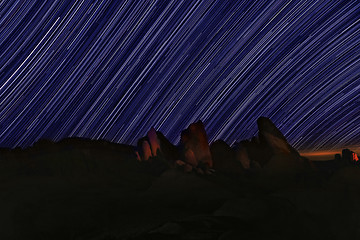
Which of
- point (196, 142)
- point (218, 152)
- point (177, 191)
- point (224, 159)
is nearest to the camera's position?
point (177, 191)

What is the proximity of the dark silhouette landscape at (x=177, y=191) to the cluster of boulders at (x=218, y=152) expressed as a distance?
0.08m

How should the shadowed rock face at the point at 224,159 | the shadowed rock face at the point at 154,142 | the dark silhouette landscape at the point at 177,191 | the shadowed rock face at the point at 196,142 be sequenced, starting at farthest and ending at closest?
the shadowed rock face at the point at 224,159 → the shadowed rock face at the point at 154,142 → the shadowed rock face at the point at 196,142 → the dark silhouette landscape at the point at 177,191

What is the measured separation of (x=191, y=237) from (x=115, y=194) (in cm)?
793

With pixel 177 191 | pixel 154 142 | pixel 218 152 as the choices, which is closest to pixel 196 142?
pixel 154 142

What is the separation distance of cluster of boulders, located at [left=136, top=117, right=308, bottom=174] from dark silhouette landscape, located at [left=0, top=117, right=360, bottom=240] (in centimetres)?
8

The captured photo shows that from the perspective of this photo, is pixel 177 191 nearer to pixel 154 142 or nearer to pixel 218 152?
pixel 154 142

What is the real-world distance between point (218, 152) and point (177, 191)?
9.81 metres

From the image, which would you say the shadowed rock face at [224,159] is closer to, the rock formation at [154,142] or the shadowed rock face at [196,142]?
the shadowed rock face at [196,142]

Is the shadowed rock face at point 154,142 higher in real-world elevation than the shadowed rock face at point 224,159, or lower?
lower

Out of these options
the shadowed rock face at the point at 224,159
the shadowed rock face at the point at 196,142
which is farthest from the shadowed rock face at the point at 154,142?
the shadowed rock face at the point at 224,159

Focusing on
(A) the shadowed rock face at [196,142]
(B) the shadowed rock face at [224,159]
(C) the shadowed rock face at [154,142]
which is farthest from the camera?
(B) the shadowed rock face at [224,159]

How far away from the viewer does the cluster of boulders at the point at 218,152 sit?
24.9m

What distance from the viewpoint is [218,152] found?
29.2 m

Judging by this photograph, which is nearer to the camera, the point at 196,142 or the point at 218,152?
the point at 196,142
